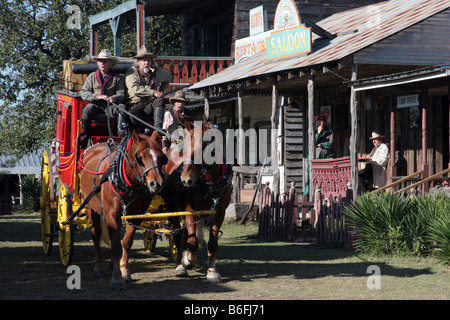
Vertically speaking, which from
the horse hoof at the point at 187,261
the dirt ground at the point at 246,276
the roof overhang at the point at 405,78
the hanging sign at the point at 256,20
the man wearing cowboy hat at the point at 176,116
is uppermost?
the hanging sign at the point at 256,20

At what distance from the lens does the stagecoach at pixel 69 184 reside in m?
11.0

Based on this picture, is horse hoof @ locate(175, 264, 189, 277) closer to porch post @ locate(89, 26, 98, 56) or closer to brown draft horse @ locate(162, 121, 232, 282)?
brown draft horse @ locate(162, 121, 232, 282)

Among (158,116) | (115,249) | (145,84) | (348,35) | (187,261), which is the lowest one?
(187,261)

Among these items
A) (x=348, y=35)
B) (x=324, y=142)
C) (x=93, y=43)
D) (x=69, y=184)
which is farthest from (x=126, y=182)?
(x=93, y=43)

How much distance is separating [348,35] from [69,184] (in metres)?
8.68

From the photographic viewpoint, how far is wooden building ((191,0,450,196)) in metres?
14.8

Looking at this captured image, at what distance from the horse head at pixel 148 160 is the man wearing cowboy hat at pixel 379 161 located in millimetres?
7232

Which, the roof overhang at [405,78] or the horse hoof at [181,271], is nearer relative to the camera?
the horse hoof at [181,271]

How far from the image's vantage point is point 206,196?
9844 mm

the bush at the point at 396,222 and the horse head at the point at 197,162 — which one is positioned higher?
the horse head at the point at 197,162

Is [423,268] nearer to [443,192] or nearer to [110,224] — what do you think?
[443,192]

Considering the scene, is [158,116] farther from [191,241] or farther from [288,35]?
[288,35]

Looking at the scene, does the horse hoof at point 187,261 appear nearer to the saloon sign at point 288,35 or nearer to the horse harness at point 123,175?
the horse harness at point 123,175

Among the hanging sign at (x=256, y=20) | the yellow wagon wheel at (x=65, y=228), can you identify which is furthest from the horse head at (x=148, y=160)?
the hanging sign at (x=256, y=20)
